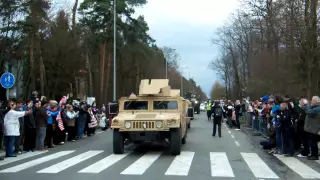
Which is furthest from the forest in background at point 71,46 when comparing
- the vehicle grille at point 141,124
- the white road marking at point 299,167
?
the white road marking at point 299,167

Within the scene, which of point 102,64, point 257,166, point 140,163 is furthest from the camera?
point 102,64

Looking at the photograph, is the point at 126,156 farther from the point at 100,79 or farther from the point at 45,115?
the point at 100,79

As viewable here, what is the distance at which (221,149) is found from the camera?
598 inches

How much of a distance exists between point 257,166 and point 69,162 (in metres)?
5.23

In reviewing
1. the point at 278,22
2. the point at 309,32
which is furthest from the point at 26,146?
the point at 278,22

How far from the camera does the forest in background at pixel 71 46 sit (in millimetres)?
26766

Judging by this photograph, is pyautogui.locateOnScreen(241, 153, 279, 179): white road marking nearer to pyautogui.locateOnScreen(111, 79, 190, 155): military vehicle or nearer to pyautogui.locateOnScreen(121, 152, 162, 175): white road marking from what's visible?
pyautogui.locateOnScreen(111, 79, 190, 155): military vehicle

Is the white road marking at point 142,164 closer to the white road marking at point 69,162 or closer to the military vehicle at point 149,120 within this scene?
the military vehicle at point 149,120

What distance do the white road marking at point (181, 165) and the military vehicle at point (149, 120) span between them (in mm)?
427

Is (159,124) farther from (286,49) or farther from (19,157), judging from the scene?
(286,49)

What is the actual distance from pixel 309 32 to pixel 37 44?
19.8 metres

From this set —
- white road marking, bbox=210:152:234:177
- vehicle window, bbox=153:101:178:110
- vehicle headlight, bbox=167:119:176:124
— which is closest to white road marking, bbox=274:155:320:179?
white road marking, bbox=210:152:234:177

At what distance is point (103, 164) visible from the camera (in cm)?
1158

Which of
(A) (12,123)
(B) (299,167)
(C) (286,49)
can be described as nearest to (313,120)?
(B) (299,167)
